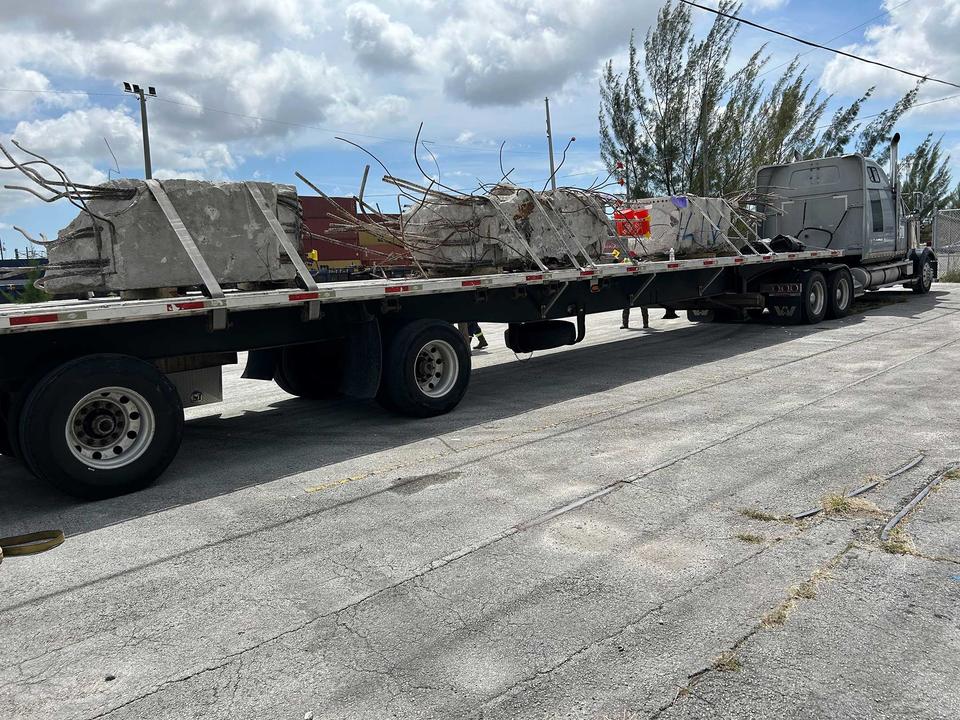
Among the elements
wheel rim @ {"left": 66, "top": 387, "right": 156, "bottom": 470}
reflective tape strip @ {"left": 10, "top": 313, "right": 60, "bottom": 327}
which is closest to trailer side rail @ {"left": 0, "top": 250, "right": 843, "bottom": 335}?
reflective tape strip @ {"left": 10, "top": 313, "right": 60, "bottom": 327}

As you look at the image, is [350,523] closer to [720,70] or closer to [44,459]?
[44,459]

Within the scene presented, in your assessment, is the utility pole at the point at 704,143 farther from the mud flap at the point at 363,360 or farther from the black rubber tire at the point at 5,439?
the black rubber tire at the point at 5,439

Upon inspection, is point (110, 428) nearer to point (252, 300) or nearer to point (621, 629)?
point (252, 300)

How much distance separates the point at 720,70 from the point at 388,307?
63.1ft

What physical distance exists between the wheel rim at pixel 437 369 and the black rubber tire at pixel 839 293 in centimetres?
924

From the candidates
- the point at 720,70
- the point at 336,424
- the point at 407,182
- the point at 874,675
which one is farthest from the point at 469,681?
the point at 720,70

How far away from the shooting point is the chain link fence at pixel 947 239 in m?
24.1

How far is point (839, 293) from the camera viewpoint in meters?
14.5

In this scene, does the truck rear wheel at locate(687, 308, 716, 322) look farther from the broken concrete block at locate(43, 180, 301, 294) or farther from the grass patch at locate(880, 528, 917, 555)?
the grass patch at locate(880, 528, 917, 555)

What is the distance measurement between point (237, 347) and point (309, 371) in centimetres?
233

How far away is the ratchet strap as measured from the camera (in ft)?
14.6

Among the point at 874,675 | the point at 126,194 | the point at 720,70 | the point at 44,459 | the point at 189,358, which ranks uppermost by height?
the point at 720,70

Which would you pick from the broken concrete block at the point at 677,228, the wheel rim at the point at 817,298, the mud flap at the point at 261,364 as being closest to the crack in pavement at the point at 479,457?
the wheel rim at the point at 817,298

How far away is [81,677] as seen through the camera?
10.4 feet
